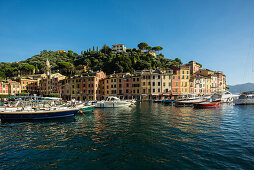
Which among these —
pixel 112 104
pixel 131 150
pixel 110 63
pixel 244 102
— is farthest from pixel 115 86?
pixel 131 150

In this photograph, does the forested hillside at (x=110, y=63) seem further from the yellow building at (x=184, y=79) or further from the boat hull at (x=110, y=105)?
the boat hull at (x=110, y=105)

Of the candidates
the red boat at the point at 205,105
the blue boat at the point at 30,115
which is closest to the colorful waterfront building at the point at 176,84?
the red boat at the point at 205,105

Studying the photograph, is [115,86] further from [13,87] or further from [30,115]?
[13,87]

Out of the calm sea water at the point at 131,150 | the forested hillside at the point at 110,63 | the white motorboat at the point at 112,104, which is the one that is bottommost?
the calm sea water at the point at 131,150

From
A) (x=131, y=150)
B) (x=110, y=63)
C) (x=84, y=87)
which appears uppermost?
(x=110, y=63)

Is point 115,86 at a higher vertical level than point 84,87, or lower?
higher

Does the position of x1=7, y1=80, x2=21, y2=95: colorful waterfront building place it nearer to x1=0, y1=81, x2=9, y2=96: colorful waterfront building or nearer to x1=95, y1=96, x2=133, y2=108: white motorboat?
x1=0, y1=81, x2=9, y2=96: colorful waterfront building

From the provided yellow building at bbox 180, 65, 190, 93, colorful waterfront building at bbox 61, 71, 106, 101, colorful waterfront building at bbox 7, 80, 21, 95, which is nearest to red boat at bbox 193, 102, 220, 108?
yellow building at bbox 180, 65, 190, 93

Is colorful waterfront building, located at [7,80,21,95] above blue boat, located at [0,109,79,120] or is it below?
above

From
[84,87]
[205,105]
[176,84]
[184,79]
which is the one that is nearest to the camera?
[205,105]

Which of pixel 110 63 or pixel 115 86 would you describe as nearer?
pixel 115 86

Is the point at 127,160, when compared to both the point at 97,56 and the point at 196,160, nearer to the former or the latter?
the point at 196,160

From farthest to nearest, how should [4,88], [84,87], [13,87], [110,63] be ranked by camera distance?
1. [110,63]
2. [13,87]
3. [4,88]
4. [84,87]

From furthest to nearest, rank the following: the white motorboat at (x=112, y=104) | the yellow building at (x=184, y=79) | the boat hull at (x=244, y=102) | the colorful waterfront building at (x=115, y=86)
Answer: the colorful waterfront building at (x=115, y=86), the yellow building at (x=184, y=79), the boat hull at (x=244, y=102), the white motorboat at (x=112, y=104)
